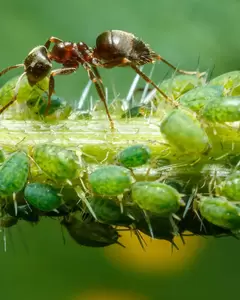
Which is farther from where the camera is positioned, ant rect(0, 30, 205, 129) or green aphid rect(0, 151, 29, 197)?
ant rect(0, 30, 205, 129)

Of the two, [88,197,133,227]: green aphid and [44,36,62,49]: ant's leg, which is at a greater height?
[44,36,62,49]: ant's leg

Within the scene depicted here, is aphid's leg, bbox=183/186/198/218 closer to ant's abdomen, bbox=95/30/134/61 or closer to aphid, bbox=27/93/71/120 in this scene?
aphid, bbox=27/93/71/120

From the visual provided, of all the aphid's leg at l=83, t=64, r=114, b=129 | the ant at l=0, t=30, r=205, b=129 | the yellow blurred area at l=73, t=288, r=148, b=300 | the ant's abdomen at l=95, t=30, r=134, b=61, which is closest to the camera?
the aphid's leg at l=83, t=64, r=114, b=129

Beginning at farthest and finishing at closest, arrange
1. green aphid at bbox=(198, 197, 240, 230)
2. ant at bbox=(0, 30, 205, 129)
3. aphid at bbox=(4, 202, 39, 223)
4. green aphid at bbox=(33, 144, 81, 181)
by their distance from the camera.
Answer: ant at bbox=(0, 30, 205, 129), aphid at bbox=(4, 202, 39, 223), green aphid at bbox=(33, 144, 81, 181), green aphid at bbox=(198, 197, 240, 230)

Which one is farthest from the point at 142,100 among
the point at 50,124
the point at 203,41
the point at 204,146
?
the point at 203,41

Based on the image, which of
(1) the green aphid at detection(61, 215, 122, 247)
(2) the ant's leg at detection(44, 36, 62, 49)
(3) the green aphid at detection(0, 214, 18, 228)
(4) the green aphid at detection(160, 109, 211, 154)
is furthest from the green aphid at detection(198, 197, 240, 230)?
(2) the ant's leg at detection(44, 36, 62, 49)

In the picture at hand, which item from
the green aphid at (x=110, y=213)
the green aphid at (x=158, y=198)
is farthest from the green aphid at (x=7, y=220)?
the green aphid at (x=158, y=198)
